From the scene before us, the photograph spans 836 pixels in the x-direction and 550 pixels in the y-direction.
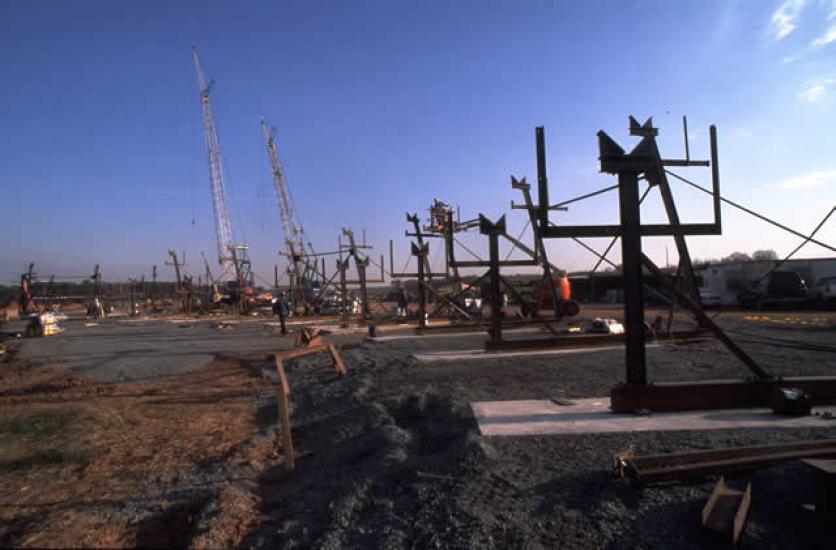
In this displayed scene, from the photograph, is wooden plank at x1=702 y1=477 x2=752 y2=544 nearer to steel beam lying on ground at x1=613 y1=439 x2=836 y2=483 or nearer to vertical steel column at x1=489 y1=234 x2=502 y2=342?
steel beam lying on ground at x1=613 y1=439 x2=836 y2=483

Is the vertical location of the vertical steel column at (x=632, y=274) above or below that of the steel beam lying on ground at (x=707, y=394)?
above

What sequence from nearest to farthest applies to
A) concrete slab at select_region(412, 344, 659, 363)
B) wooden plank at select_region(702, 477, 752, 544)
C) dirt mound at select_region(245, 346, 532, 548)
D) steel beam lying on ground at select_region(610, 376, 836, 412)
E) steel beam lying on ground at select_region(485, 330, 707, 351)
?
1. wooden plank at select_region(702, 477, 752, 544)
2. dirt mound at select_region(245, 346, 532, 548)
3. steel beam lying on ground at select_region(610, 376, 836, 412)
4. steel beam lying on ground at select_region(485, 330, 707, 351)
5. concrete slab at select_region(412, 344, 659, 363)

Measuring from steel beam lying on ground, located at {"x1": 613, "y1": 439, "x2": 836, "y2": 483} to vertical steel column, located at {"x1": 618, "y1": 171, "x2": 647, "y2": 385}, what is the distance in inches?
85.3

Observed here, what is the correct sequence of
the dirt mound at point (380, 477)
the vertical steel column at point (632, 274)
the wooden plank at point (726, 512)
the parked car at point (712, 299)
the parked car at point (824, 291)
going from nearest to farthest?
the wooden plank at point (726, 512)
the dirt mound at point (380, 477)
the vertical steel column at point (632, 274)
the parked car at point (824, 291)
the parked car at point (712, 299)

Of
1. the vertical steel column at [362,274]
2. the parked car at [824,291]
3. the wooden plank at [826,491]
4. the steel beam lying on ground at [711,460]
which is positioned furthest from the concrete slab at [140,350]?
the parked car at [824,291]

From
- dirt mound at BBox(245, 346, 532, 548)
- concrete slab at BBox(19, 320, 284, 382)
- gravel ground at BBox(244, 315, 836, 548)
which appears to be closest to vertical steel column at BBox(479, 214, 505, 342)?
gravel ground at BBox(244, 315, 836, 548)

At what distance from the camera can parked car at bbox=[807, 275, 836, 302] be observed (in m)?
27.7

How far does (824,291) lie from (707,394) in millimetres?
28668

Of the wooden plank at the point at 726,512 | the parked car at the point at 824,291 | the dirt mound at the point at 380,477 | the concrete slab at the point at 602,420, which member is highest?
the parked car at the point at 824,291

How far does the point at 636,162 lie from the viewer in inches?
260

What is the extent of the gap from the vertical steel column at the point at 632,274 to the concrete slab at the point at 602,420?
1.98ft

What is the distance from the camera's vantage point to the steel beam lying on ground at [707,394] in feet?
20.4

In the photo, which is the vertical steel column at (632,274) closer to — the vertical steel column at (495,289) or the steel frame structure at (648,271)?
the steel frame structure at (648,271)

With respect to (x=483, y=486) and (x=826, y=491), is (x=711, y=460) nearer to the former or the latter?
(x=826, y=491)
